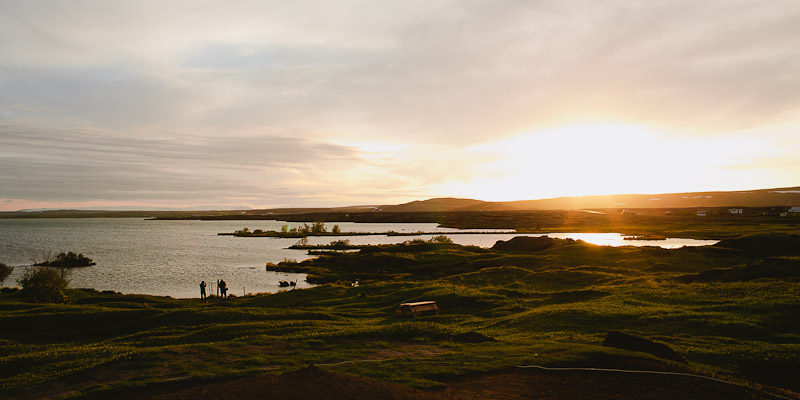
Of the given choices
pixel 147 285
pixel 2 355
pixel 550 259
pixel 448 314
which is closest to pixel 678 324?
pixel 448 314

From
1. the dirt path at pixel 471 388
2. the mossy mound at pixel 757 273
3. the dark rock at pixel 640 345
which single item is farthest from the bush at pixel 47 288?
the mossy mound at pixel 757 273

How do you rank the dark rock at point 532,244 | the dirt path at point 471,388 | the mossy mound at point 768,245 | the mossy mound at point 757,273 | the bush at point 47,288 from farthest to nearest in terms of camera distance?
the dark rock at point 532,244, the mossy mound at point 768,245, the bush at point 47,288, the mossy mound at point 757,273, the dirt path at point 471,388

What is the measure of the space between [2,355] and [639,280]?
44.3 m

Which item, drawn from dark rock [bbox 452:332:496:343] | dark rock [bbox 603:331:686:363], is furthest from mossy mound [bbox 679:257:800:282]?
dark rock [bbox 452:332:496:343]

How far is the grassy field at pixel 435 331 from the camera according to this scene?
17.2 meters

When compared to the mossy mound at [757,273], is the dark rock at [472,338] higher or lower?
lower

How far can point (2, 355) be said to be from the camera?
73.9ft

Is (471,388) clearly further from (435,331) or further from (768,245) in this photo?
(768,245)

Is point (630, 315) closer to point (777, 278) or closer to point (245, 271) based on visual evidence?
point (777, 278)

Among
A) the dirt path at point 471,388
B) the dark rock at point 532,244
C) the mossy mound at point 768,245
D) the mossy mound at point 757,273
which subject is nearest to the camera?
the dirt path at point 471,388

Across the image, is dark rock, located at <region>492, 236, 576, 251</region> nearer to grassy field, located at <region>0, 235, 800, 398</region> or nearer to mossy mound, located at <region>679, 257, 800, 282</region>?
grassy field, located at <region>0, 235, 800, 398</region>

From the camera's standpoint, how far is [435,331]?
80.9ft

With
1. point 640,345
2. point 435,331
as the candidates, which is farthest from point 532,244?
point 640,345

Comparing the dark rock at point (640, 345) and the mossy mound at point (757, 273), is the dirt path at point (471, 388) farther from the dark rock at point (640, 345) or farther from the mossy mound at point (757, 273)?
the mossy mound at point (757, 273)
